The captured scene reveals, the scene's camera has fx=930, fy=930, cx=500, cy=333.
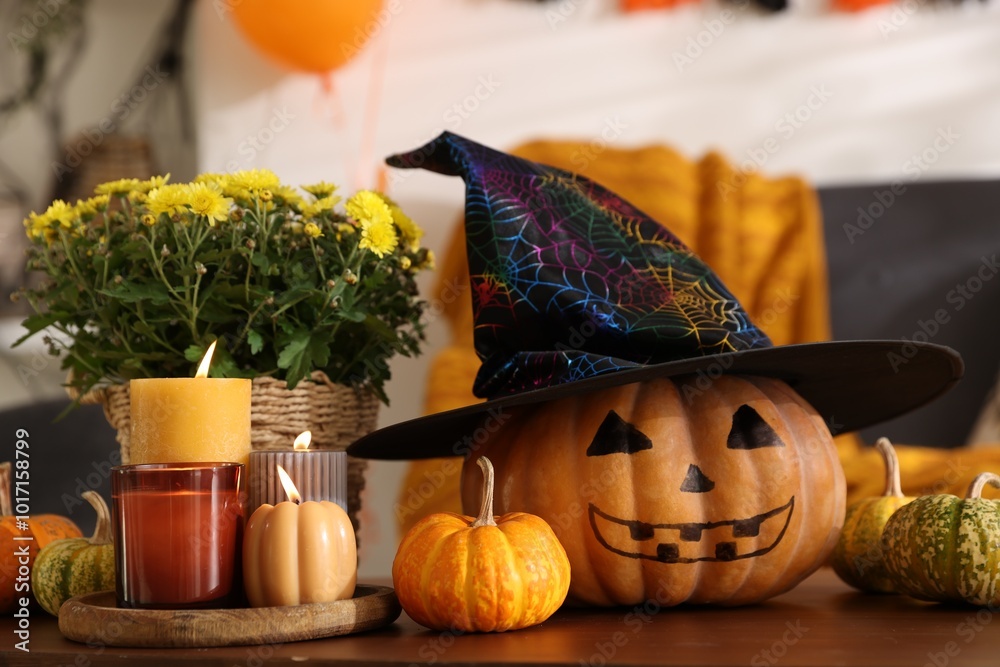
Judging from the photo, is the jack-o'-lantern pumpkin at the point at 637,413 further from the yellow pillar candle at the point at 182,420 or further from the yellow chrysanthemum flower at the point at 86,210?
the yellow chrysanthemum flower at the point at 86,210

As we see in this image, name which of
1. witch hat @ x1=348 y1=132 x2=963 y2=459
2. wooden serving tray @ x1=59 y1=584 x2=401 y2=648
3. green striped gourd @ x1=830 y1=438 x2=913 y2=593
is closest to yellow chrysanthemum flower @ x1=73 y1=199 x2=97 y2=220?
witch hat @ x1=348 y1=132 x2=963 y2=459

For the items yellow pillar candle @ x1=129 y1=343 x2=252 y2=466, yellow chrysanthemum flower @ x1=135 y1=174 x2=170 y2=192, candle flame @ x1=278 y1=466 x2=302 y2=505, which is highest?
yellow chrysanthemum flower @ x1=135 y1=174 x2=170 y2=192

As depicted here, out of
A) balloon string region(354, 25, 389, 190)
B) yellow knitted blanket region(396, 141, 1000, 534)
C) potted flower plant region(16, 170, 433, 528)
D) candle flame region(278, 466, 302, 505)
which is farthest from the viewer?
balloon string region(354, 25, 389, 190)

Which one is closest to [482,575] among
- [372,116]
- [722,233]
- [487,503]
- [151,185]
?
[487,503]

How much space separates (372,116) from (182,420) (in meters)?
1.67

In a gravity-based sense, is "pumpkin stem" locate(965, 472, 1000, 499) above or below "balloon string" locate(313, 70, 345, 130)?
below

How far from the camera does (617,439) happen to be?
0.77 m

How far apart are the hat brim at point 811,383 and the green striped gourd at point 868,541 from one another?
0.19 ft

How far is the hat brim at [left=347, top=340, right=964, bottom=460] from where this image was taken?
72 centimetres

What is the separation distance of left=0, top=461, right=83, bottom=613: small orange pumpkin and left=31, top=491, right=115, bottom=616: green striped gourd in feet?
0.04

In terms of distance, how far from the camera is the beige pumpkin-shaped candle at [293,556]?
63 cm

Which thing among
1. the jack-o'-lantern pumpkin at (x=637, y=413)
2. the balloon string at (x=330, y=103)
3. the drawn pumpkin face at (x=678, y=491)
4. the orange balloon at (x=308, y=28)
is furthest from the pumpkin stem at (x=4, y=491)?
the balloon string at (x=330, y=103)

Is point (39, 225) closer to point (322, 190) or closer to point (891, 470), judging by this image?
point (322, 190)

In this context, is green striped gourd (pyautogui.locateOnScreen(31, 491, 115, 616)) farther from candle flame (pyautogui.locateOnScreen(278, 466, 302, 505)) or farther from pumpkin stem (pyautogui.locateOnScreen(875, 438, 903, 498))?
pumpkin stem (pyautogui.locateOnScreen(875, 438, 903, 498))
